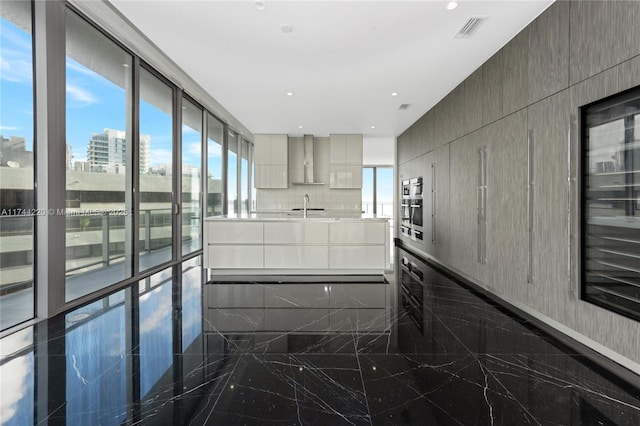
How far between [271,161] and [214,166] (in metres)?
1.44

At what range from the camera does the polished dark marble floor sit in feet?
5.20

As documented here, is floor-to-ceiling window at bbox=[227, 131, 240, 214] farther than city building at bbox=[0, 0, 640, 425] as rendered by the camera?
Yes

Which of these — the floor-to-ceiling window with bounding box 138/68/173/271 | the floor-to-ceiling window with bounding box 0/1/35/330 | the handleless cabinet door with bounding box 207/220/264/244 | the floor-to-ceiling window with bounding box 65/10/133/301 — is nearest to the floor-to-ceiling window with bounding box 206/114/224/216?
the floor-to-ceiling window with bounding box 138/68/173/271

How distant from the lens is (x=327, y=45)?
3.42 m

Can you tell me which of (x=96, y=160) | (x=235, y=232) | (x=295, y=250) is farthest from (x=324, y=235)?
(x=96, y=160)

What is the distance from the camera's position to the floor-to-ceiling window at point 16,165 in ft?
8.14

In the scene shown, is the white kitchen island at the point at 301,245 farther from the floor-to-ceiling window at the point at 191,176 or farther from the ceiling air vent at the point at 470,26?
the ceiling air vent at the point at 470,26

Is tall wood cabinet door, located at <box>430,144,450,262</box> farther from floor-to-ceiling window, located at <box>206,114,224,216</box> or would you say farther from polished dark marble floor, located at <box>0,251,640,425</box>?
floor-to-ceiling window, located at <box>206,114,224,216</box>

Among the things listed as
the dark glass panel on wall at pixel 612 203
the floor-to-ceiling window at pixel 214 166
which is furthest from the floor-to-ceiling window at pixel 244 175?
the dark glass panel on wall at pixel 612 203

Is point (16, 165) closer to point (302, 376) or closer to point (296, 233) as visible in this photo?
point (302, 376)

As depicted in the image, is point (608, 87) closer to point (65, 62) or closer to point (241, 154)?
point (65, 62)

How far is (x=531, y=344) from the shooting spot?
2381 mm

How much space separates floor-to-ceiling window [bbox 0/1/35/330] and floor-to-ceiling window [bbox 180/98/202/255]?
8.85 feet

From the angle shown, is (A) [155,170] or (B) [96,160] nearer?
(B) [96,160]
